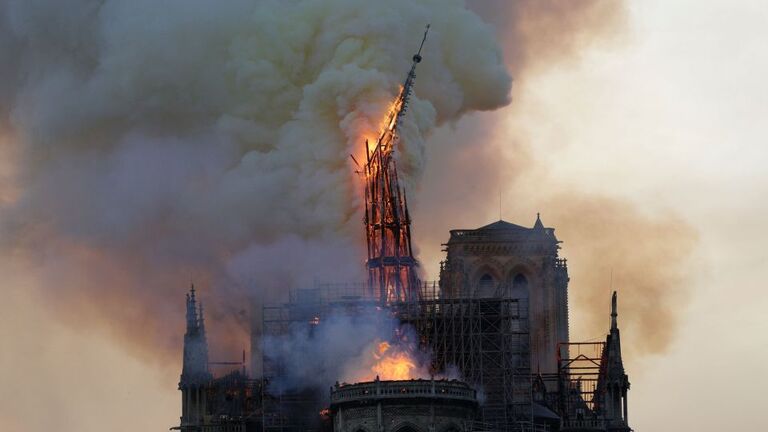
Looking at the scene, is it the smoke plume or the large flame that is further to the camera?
the smoke plume

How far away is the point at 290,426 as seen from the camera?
197250 mm

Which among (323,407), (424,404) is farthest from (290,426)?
(424,404)

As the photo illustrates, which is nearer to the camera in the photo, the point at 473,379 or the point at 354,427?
the point at 354,427

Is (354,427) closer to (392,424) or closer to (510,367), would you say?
(392,424)

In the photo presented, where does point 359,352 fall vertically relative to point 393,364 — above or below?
above

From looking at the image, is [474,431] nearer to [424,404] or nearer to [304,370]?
[424,404]

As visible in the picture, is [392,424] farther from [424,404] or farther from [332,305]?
[332,305]

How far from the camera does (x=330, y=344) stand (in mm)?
198250

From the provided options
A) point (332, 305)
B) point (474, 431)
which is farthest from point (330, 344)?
point (474, 431)

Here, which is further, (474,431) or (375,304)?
(375,304)

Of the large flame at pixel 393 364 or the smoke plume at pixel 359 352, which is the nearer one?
the large flame at pixel 393 364

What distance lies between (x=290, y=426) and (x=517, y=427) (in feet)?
52.7

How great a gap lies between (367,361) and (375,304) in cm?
585

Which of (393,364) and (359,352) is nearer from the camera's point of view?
(393,364)
